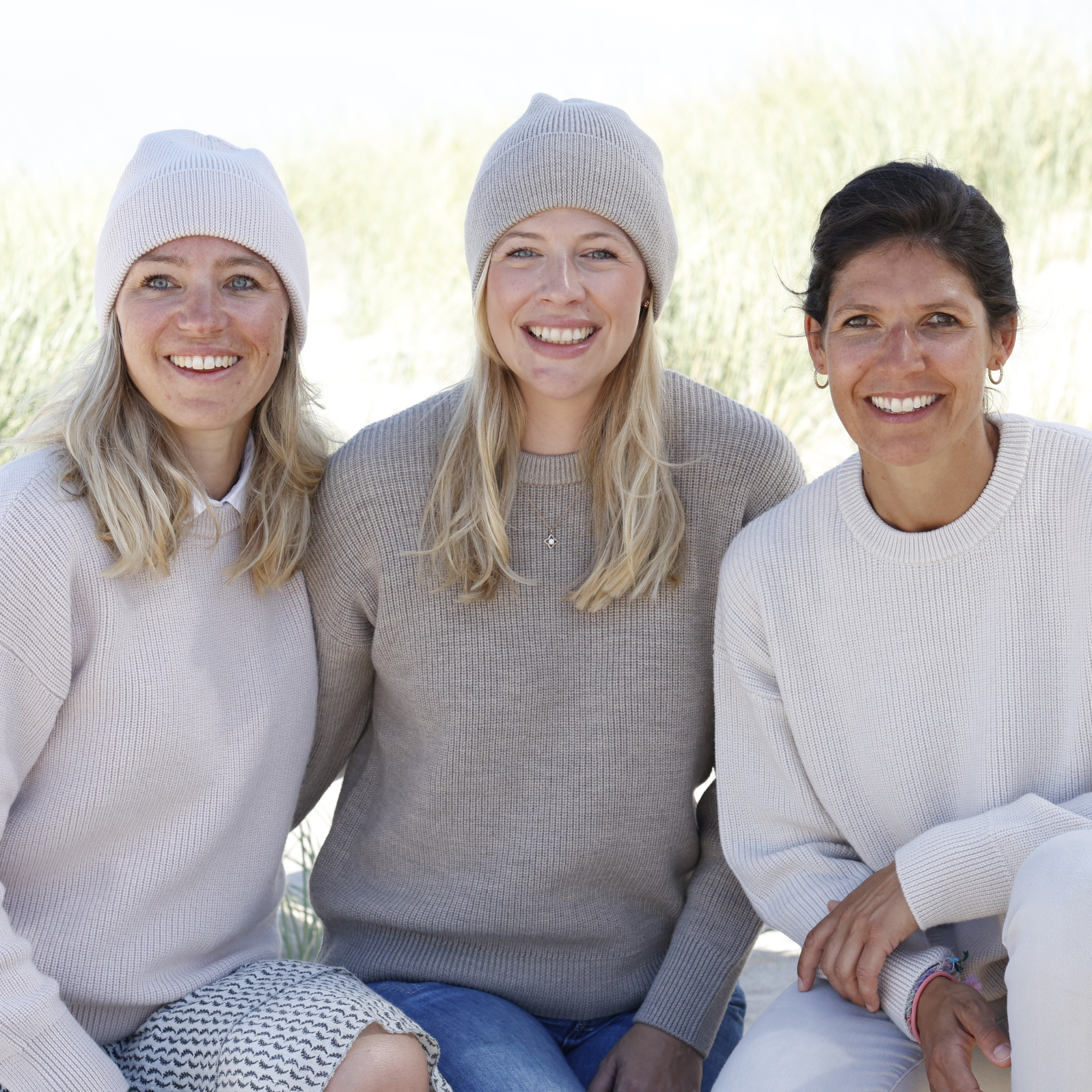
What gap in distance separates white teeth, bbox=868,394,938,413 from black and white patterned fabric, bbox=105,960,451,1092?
44.2 inches

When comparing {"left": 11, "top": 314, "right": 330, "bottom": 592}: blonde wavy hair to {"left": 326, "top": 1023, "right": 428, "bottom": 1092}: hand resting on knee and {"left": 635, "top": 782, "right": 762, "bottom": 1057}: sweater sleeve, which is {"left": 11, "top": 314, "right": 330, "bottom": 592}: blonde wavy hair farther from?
{"left": 635, "top": 782, "right": 762, "bottom": 1057}: sweater sleeve

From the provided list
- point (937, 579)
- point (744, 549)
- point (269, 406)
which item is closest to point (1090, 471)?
point (937, 579)

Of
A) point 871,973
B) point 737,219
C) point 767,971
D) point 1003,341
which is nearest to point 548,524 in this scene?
point 1003,341

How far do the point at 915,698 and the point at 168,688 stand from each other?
44.6 inches

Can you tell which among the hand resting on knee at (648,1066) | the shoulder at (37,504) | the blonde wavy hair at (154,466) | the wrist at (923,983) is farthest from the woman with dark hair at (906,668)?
the shoulder at (37,504)

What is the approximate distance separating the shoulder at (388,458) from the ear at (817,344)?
657 millimetres

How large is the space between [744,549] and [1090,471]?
0.54 meters

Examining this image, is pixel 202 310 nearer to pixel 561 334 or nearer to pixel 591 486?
pixel 561 334

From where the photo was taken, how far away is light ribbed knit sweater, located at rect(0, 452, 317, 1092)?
1732 millimetres

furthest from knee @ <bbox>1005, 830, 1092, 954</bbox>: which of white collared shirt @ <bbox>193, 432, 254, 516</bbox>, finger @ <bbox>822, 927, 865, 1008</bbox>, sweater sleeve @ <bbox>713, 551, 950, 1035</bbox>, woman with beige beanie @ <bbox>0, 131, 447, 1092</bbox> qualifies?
white collared shirt @ <bbox>193, 432, 254, 516</bbox>

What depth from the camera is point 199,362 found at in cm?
197

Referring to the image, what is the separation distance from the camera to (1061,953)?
4.68 ft

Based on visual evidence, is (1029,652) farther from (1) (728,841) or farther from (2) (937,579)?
(1) (728,841)

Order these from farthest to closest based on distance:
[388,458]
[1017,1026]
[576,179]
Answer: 1. [388,458]
2. [576,179]
3. [1017,1026]
